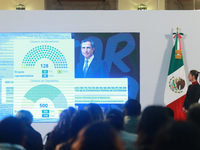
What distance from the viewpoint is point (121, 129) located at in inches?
105

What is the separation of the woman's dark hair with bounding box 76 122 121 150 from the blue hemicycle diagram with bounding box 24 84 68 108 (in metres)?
4.92

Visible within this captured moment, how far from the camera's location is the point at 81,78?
20.4ft

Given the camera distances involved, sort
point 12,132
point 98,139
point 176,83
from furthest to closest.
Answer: point 176,83 < point 12,132 < point 98,139

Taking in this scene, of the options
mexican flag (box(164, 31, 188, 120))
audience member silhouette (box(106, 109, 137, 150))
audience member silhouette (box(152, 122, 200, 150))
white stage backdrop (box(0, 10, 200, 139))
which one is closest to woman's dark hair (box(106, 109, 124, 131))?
audience member silhouette (box(106, 109, 137, 150))

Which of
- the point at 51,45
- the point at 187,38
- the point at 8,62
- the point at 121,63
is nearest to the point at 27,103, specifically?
the point at 8,62

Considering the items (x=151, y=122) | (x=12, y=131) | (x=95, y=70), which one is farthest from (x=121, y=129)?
(x=95, y=70)

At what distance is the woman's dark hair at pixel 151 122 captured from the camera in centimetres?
195

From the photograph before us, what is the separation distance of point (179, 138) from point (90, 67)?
16.8 feet

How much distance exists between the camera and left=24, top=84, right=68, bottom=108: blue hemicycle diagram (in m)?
6.18

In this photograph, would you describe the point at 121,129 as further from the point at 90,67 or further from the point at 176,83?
the point at 176,83

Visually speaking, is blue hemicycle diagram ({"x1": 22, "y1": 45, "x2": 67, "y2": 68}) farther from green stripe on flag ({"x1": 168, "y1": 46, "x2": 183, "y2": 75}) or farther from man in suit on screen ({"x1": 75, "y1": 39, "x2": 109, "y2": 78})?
green stripe on flag ({"x1": 168, "y1": 46, "x2": 183, "y2": 75})

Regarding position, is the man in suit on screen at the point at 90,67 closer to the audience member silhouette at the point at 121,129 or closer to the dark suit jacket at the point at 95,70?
the dark suit jacket at the point at 95,70

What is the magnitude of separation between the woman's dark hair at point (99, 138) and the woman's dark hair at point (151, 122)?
2.16 ft

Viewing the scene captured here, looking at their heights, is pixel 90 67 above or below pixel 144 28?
below
